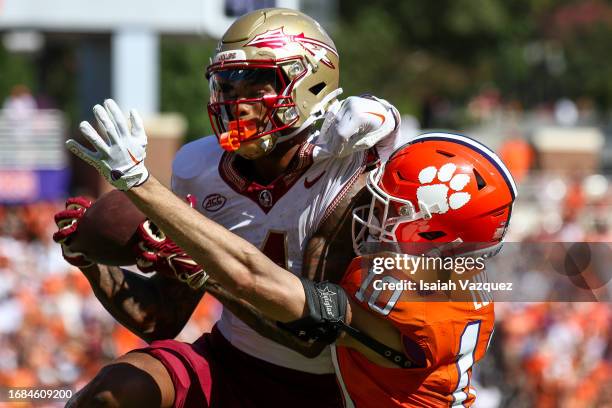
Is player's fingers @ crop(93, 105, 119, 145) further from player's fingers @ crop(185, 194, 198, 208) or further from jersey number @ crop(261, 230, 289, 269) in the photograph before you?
jersey number @ crop(261, 230, 289, 269)

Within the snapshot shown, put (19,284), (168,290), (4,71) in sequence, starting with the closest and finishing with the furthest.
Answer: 1. (168,290)
2. (19,284)
3. (4,71)

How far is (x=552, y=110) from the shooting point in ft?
122

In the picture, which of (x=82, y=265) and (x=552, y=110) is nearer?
(x=82, y=265)

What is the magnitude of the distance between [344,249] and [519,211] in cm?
1150

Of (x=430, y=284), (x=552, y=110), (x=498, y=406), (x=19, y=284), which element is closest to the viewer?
(x=430, y=284)

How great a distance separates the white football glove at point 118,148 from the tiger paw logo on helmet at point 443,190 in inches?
31.4

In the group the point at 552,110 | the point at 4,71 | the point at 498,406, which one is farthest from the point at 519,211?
the point at 552,110

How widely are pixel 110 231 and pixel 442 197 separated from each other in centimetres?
102

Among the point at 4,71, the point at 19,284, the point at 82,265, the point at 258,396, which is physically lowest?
the point at 4,71

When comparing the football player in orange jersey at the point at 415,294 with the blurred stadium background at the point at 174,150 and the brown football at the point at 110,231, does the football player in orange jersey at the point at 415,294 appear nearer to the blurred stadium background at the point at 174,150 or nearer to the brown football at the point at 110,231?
the brown football at the point at 110,231

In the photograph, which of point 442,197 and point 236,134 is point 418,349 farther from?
point 236,134

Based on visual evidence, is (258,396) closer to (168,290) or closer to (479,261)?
(168,290)

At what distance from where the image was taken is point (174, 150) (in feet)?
50.2

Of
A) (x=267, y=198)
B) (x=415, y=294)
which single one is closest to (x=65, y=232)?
(x=267, y=198)
